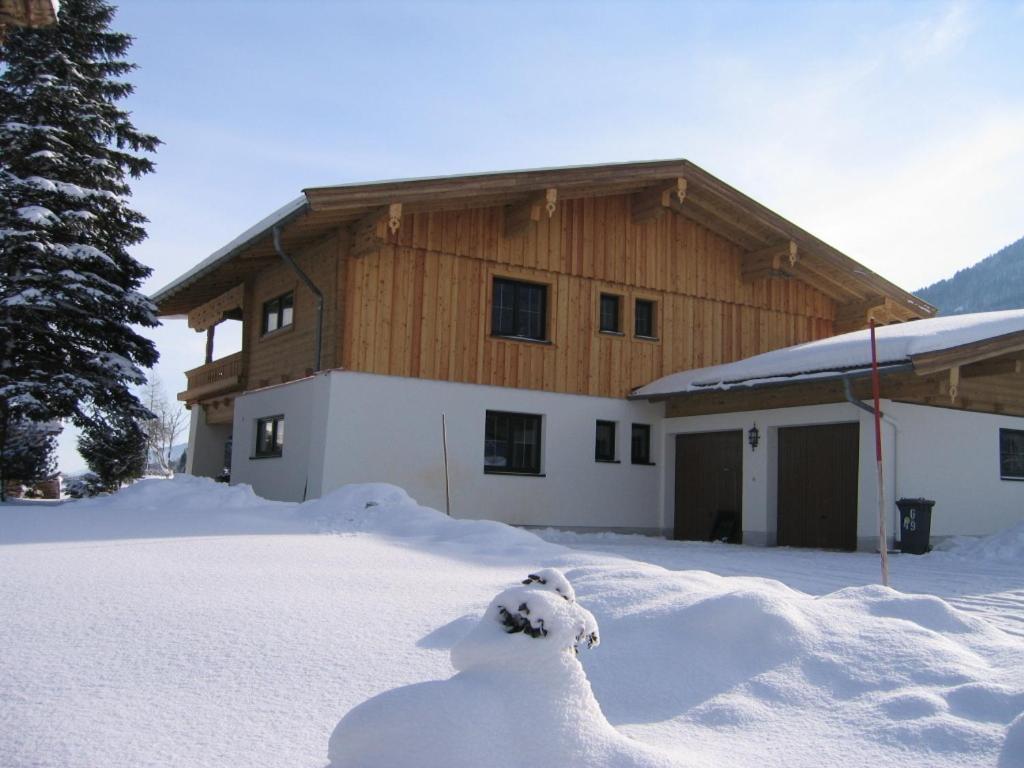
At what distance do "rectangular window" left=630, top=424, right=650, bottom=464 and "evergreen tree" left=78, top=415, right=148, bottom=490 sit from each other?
925 cm

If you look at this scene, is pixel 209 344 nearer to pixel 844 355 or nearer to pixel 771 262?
pixel 771 262

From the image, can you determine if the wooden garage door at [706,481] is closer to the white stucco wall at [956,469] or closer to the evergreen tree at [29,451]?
the white stucco wall at [956,469]

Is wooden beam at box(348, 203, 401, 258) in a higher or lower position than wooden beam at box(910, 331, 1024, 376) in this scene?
higher

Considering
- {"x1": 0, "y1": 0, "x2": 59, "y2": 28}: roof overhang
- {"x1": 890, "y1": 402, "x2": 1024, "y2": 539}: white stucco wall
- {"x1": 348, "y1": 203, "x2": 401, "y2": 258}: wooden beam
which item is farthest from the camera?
{"x1": 890, "y1": 402, "x2": 1024, "y2": 539}: white stucco wall

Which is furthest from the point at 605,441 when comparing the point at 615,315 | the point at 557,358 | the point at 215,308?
the point at 215,308

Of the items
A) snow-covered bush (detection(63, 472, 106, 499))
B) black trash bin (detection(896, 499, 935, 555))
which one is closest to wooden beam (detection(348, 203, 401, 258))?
black trash bin (detection(896, 499, 935, 555))

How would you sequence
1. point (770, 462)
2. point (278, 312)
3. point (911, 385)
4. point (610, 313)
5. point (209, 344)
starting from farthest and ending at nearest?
point (209, 344)
point (278, 312)
point (610, 313)
point (770, 462)
point (911, 385)

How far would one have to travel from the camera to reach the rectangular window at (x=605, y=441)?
16.1m

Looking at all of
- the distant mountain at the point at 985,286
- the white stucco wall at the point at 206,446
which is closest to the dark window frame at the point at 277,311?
the white stucco wall at the point at 206,446

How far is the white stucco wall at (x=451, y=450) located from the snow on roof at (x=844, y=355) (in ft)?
4.83

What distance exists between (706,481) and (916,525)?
158 inches

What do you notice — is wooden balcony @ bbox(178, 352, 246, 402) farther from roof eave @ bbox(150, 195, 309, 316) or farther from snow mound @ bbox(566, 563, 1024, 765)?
snow mound @ bbox(566, 563, 1024, 765)

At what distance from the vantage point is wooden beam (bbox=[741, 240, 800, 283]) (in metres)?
17.3

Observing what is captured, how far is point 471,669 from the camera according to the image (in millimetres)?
3293
